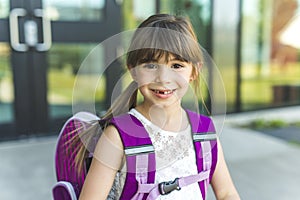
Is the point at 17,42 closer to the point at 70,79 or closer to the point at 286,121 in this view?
the point at 70,79

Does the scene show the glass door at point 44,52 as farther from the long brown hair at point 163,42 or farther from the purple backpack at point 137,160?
the long brown hair at point 163,42

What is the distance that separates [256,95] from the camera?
4.43 m

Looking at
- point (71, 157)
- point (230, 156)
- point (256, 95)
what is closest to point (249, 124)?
point (256, 95)

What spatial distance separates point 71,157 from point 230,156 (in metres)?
2.18

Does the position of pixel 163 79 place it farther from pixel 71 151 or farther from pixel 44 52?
pixel 44 52

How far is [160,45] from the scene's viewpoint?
2.51 ft

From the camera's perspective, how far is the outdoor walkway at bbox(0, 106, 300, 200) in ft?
7.46

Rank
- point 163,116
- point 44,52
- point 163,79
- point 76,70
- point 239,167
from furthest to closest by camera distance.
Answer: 1. point 76,70
2. point 44,52
3. point 239,167
4. point 163,116
5. point 163,79

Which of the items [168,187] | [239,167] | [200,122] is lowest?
[239,167]

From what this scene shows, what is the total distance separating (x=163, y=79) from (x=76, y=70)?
8.93ft

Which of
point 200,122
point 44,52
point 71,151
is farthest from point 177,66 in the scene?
point 44,52

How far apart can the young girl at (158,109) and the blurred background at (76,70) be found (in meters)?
1.29

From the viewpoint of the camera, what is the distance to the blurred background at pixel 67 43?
118 inches

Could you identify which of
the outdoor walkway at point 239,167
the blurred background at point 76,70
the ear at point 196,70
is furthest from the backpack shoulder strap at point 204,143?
the blurred background at point 76,70
